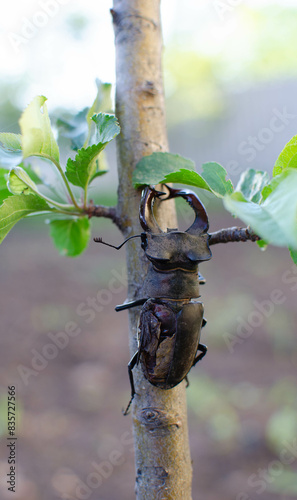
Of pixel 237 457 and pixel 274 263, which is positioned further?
pixel 274 263

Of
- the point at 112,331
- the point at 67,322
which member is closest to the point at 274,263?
the point at 112,331

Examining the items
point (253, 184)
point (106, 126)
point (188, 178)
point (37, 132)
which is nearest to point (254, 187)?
point (253, 184)

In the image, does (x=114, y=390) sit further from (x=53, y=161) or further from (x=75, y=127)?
(x=53, y=161)

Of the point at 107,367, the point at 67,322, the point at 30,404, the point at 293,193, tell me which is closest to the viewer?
the point at 293,193

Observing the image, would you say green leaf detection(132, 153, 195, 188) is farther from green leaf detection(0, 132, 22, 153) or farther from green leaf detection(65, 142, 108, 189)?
green leaf detection(0, 132, 22, 153)

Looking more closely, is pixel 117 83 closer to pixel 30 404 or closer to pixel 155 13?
pixel 155 13

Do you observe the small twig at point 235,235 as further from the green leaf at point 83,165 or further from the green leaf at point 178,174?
the green leaf at point 83,165

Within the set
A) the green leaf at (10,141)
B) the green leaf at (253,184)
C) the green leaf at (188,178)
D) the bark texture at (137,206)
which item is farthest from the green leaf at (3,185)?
the green leaf at (253,184)
